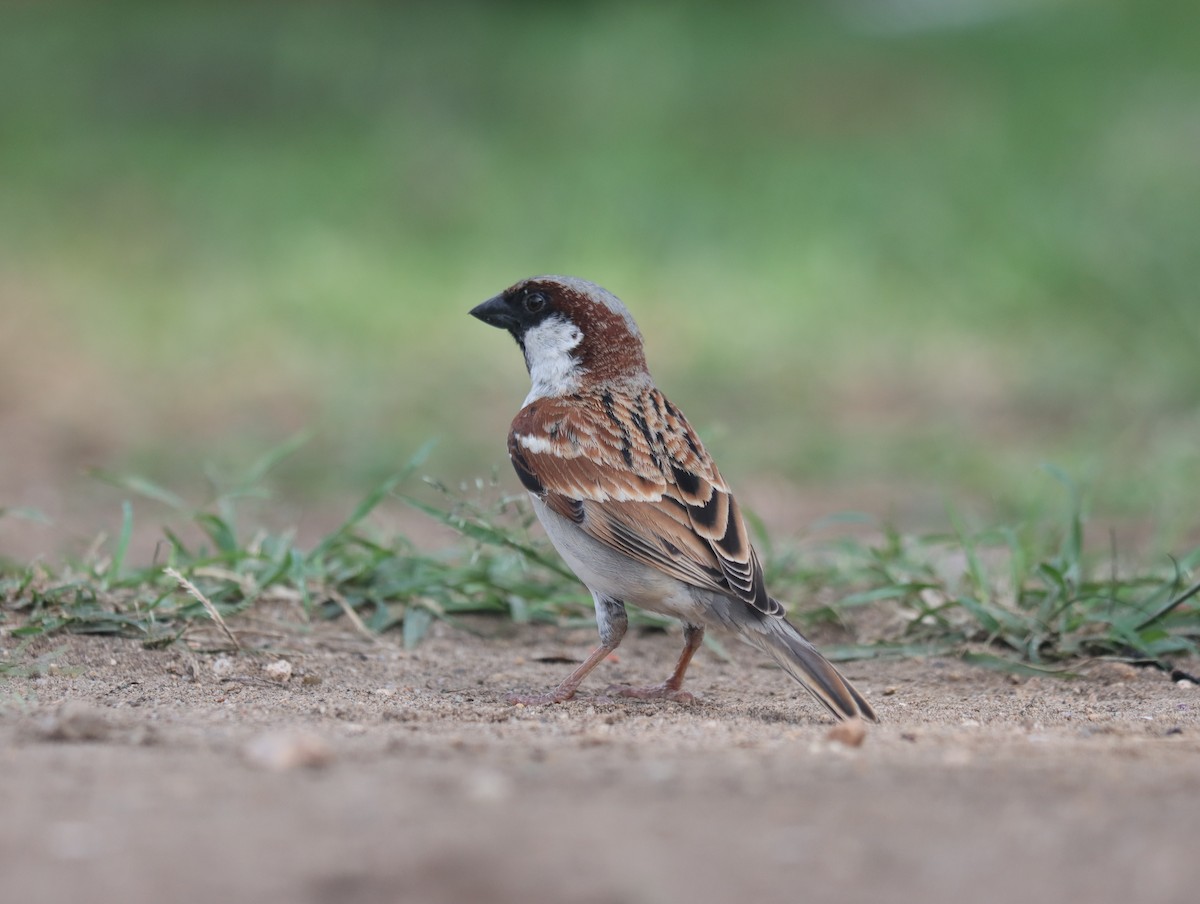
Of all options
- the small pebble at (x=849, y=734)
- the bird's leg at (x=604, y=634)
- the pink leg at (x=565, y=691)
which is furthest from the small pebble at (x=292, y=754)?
the bird's leg at (x=604, y=634)

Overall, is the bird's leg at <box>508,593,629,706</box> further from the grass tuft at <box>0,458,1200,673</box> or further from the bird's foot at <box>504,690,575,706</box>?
the grass tuft at <box>0,458,1200,673</box>

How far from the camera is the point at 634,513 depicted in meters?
4.32

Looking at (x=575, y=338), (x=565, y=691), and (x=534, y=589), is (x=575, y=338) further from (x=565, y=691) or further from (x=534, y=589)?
(x=565, y=691)

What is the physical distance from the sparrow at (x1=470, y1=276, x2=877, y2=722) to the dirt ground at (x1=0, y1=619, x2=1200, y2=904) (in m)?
0.20

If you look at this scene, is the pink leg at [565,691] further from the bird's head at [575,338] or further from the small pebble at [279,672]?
the bird's head at [575,338]

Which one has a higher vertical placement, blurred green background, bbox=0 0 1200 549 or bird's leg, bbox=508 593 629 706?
blurred green background, bbox=0 0 1200 549

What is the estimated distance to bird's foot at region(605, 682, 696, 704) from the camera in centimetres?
430

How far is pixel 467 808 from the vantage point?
2613mm

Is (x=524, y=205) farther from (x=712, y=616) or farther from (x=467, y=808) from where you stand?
(x=467, y=808)

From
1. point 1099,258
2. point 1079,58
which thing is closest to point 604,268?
point 1099,258

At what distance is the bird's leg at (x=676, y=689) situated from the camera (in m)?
4.32

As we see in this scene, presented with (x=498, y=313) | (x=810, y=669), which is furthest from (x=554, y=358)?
(x=810, y=669)

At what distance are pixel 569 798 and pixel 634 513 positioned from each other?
1.68 metres

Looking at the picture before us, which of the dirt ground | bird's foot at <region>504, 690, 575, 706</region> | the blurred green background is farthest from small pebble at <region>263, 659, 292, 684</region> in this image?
the blurred green background
